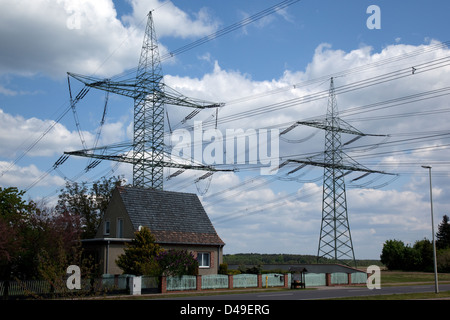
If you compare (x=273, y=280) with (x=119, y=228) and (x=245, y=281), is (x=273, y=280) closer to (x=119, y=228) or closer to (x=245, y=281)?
(x=245, y=281)

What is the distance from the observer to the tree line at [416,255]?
73619 millimetres

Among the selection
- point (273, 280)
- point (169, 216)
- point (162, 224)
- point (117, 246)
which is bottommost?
point (273, 280)

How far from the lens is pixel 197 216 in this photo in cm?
4694

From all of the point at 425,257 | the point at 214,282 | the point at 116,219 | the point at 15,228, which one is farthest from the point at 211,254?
the point at 425,257

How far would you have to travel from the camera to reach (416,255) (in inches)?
3100

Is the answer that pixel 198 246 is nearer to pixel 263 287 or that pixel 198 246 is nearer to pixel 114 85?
pixel 263 287

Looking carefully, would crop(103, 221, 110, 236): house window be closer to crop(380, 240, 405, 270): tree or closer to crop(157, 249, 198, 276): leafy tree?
crop(157, 249, 198, 276): leafy tree

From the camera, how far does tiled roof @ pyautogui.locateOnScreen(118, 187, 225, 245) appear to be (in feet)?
138

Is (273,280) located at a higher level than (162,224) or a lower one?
lower

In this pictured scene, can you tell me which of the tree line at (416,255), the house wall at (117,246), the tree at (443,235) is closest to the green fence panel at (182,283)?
the house wall at (117,246)

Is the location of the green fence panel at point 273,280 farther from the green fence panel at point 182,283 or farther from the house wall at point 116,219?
the house wall at point 116,219

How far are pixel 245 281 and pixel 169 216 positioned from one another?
8.82m

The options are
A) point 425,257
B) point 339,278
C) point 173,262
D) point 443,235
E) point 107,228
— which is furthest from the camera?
point 443,235
